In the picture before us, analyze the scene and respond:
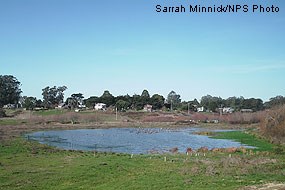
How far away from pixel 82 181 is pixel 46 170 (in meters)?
5.15

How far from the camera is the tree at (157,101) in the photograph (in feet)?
538

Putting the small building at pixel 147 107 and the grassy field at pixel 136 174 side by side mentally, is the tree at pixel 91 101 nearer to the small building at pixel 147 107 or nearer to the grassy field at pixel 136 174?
the small building at pixel 147 107

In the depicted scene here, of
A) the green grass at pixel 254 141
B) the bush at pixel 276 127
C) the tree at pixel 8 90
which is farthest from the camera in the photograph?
the tree at pixel 8 90

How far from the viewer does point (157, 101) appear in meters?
166

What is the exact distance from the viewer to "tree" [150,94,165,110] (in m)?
164

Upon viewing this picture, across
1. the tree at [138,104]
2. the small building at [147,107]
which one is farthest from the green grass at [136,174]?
the tree at [138,104]

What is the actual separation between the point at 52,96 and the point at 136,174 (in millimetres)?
165641

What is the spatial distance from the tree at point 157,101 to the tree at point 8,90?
62.6m

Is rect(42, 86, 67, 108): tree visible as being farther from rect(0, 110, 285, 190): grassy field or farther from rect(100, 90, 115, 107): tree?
rect(0, 110, 285, 190): grassy field

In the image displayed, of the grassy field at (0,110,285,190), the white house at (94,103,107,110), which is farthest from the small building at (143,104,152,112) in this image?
the grassy field at (0,110,285,190)

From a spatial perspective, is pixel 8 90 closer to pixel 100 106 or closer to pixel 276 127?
pixel 100 106

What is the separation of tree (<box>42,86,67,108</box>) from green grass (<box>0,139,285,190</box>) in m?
150

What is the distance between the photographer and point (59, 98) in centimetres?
18612

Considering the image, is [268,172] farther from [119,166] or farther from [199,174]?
[119,166]
